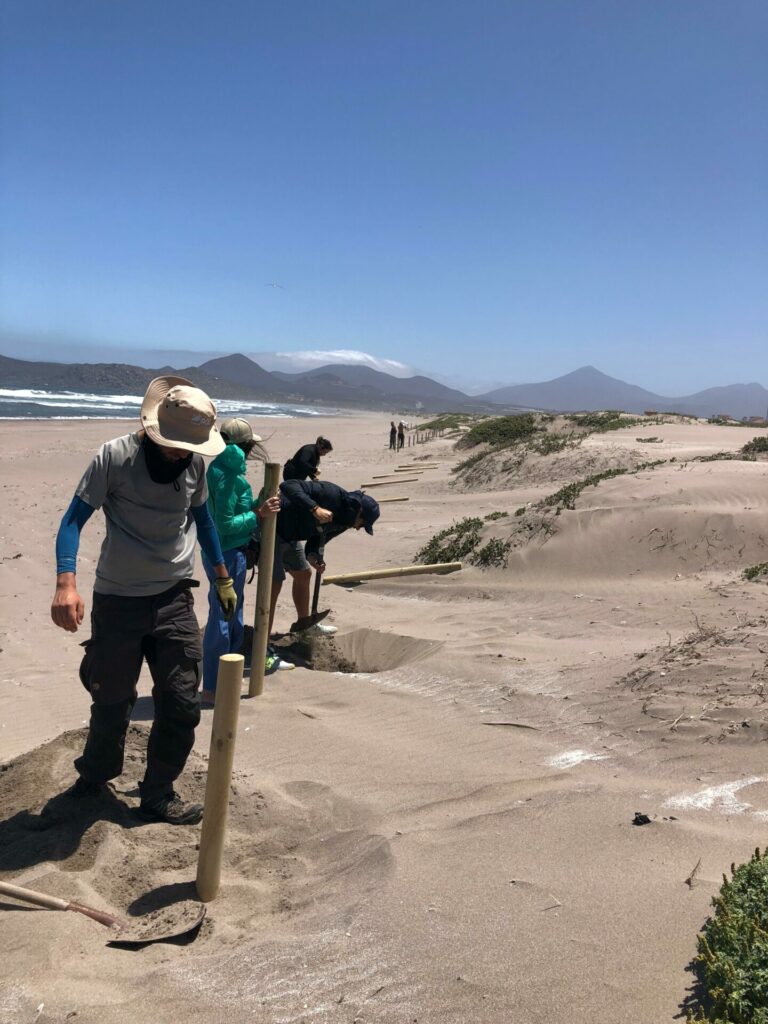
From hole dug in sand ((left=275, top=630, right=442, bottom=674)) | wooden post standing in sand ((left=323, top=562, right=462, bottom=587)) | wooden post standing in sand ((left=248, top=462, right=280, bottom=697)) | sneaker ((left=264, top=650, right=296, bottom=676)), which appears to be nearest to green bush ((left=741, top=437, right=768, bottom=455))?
wooden post standing in sand ((left=323, top=562, right=462, bottom=587))

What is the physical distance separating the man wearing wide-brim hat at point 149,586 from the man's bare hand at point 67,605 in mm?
220

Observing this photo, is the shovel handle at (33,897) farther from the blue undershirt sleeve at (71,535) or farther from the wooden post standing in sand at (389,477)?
the wooden post standing in sand at (389,477)

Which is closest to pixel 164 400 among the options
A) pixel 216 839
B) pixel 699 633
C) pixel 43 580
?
pixel 216 839

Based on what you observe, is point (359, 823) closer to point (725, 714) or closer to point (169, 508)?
point (169, 508)

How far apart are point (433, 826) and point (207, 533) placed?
1.87 metres

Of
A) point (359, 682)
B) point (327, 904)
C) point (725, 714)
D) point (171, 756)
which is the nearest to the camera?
point (327, 904)

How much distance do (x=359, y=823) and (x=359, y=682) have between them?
92.5 inches

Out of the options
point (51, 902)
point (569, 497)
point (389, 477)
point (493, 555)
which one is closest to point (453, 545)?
point (493, 555)

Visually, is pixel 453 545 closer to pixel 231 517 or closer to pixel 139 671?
pixel 231 517

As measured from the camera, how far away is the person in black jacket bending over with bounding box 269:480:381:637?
649 cm

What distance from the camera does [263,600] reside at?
5.79 m

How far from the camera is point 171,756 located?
3.92 m

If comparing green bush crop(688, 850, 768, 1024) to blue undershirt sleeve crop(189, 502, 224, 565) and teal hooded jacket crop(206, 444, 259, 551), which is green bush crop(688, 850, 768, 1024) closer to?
blue undershirt sleeve crop(189, 502, 224, 565)

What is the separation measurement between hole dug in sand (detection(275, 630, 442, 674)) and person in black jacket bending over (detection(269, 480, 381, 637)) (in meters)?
0.53
